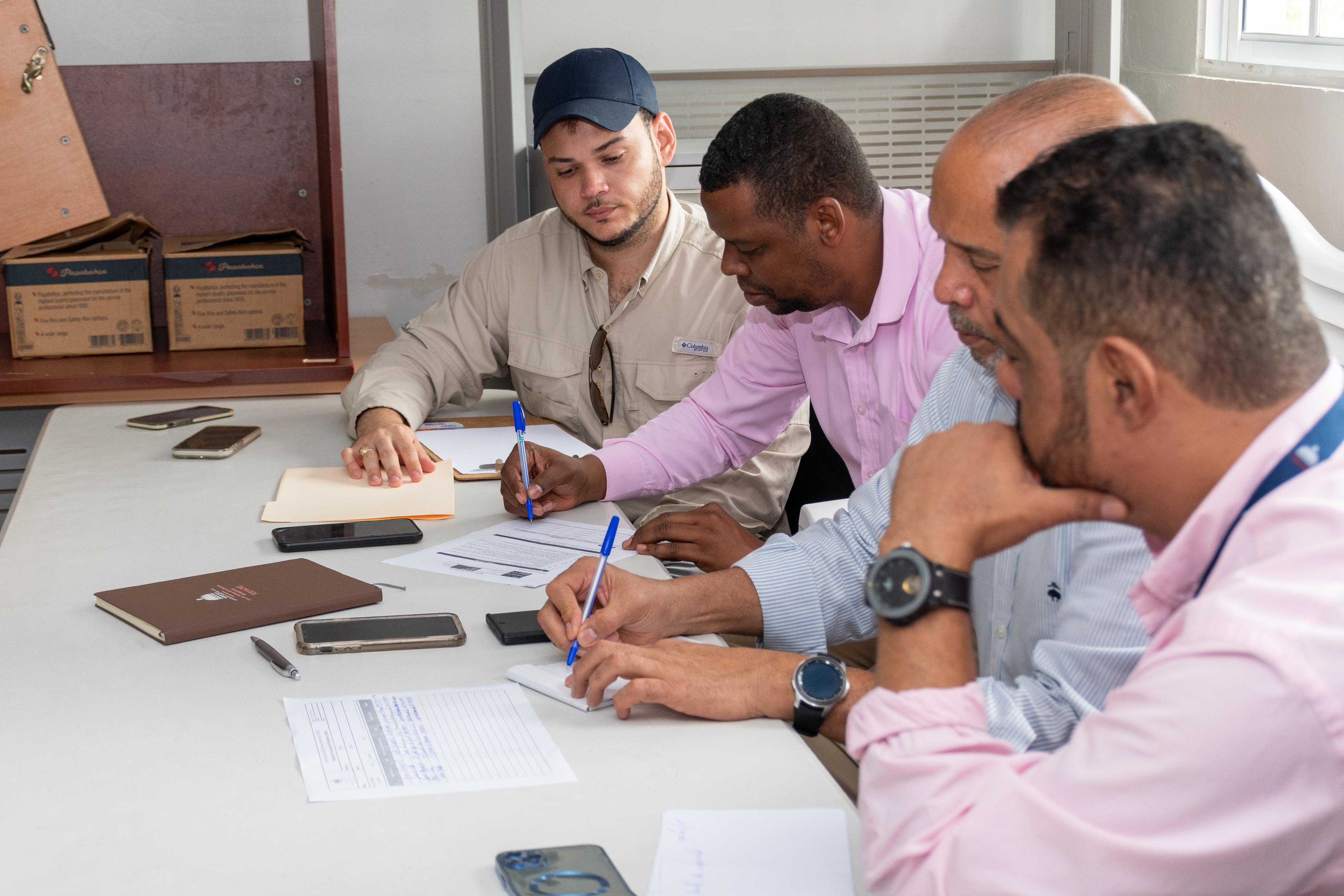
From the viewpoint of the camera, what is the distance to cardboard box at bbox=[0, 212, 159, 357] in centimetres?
265

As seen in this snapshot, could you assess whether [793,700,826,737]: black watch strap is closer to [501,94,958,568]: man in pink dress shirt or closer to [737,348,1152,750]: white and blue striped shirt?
[737,348,1152,750]: white and blue striped shirt

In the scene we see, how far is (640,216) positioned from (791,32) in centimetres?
150

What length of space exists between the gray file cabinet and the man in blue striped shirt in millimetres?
1709

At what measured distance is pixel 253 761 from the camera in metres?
1.06

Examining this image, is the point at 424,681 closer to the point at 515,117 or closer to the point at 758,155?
the point at 758,155

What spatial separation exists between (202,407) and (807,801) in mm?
1781

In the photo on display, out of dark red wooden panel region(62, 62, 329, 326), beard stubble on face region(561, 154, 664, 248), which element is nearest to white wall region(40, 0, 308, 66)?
dark red wooden panel region(62, 62, 329, 326)

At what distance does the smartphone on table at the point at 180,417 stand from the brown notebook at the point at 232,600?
87 cm

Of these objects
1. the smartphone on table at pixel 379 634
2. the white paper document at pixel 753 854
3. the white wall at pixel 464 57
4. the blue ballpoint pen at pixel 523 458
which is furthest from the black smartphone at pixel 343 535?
the white wall at pixel 464 57

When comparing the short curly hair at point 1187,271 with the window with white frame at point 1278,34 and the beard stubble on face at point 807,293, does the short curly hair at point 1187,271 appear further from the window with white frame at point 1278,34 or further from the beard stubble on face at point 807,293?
the window with white frame at point 1278,34

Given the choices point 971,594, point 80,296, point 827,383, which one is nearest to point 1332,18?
point 827,383

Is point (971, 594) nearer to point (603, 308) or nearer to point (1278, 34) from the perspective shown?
point (603, 308)

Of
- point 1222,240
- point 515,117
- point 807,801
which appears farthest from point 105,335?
point 1222,240

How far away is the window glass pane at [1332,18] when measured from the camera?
250cm
